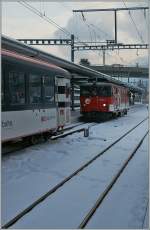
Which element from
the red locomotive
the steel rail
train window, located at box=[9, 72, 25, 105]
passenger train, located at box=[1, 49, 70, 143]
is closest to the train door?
passenger train, located at box=[1, 49, 70, 143]

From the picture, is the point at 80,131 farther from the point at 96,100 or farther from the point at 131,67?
the point at 131,67

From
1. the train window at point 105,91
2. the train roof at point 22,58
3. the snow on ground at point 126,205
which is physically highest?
the train roof at point 22,58

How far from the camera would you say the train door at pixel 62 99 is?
55.6 feet

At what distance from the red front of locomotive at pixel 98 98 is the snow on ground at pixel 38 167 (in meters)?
13.2

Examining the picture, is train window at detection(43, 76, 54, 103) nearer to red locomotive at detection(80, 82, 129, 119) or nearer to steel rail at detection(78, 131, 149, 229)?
steel rail at detection(78, 131, 149, 229)

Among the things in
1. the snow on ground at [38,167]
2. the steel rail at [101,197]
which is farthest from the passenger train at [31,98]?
the steel rail at [101,197]

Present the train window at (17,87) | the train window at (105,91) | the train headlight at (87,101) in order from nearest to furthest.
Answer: the train window at (17,87) → the train window at (105,91) → the train headlight at (87,101)

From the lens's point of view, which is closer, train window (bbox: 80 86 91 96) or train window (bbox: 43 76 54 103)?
A: train window (bbox: 43 76 54 103)

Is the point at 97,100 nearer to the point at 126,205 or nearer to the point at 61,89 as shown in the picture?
the point at 61,89

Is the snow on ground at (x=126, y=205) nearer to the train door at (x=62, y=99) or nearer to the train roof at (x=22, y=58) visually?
the train roof at (x=22, y=58)

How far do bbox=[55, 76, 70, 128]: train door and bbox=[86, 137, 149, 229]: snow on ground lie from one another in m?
6.33

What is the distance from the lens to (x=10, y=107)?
A: 1261 cm

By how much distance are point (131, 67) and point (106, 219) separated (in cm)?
8874

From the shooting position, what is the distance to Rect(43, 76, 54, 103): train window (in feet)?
51.0
